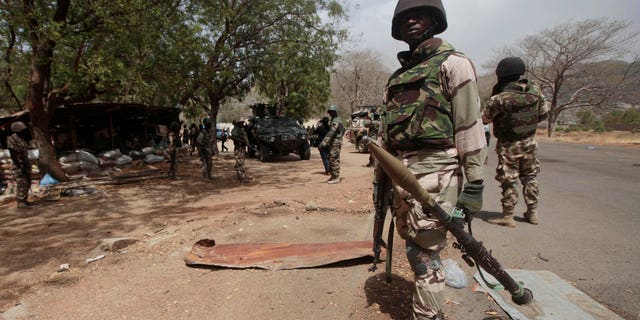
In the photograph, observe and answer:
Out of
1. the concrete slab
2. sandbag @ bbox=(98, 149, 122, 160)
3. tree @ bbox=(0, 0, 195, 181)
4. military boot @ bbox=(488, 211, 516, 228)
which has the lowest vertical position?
the concrete slab

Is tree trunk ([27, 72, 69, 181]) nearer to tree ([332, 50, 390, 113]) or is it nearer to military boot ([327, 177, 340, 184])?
military boot ([327, 177, 340, 184])

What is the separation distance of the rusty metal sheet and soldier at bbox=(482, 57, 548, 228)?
176cm

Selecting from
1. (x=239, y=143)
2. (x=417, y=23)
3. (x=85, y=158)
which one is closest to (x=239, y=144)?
(x=239, y=143)

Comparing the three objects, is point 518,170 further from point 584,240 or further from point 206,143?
point 206,143

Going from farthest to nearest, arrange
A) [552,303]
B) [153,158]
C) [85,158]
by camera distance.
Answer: [153,158] < [85,158] < [552,303]

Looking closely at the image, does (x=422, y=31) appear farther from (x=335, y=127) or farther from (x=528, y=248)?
Answer: (x=335, y=127)

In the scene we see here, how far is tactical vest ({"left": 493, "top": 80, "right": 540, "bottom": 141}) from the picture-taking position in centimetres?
375

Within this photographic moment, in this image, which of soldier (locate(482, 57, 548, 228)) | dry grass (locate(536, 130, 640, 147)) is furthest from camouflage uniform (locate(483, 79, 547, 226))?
dry grass (locate(536, 130, 640, 147))

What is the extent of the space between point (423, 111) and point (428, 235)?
654 mm

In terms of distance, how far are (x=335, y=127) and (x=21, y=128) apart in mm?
6142

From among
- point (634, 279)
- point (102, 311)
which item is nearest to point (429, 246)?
point (634, 279)

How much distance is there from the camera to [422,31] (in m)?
2.00

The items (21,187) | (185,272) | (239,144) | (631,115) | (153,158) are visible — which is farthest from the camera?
(631,115)

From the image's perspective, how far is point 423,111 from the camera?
1.91m
